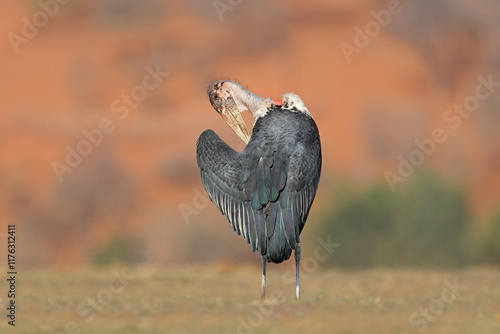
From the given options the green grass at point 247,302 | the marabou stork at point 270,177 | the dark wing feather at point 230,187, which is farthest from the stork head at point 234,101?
the green grass at point 247,302

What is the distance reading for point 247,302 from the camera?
347 inches

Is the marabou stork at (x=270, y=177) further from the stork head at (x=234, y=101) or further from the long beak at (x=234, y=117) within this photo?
the long beak at (x=234, y=117)

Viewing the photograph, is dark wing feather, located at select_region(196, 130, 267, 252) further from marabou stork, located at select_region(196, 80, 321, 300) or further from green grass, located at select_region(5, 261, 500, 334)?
green grass, located at select_region(5, 261, 500, 334)

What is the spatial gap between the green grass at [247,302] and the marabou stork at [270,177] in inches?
27.1

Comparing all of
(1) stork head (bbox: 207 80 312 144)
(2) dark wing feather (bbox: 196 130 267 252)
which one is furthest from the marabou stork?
(1) stork head (bbox: 207 80 312 144)

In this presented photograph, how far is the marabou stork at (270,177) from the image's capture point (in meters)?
8.28

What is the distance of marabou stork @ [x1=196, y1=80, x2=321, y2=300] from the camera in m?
8.28

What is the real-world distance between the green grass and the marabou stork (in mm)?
687

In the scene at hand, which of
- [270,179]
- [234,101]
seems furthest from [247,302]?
[234,101]

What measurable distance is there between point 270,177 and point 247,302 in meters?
1.39

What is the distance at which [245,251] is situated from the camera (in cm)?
2222

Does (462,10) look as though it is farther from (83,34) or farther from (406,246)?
(83,34)

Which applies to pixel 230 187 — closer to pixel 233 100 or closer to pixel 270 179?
pixel 270 179

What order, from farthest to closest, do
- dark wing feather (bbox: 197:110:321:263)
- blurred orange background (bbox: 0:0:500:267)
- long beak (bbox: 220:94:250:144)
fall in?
blurred orange background (bbox: 0:0:500:267), long beak (bbox: 220:94:250:144), dark wing feather (bbox: 197:110:321:263)
